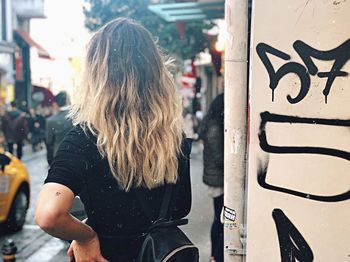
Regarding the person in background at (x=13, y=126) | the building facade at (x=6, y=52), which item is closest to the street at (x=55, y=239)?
the person in background at (x=13, y=126)

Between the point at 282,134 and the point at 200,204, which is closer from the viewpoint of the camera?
the point at 282,134

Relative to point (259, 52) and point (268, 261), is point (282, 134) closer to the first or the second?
point (259, 52)

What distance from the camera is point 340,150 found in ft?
6.54

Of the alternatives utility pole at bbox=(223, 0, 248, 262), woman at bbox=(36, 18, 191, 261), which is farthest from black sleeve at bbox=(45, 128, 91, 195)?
utility pole at bbox=(223, 0, 248, 262)

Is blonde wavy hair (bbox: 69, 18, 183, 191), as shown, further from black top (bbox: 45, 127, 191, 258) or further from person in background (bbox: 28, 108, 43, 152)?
person in background (bbox: 28, 108, 43, 152)

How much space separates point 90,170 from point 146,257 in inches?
16.5

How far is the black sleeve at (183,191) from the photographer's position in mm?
2195

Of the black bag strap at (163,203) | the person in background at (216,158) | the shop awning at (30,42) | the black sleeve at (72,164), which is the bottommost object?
the person in background at (216,158)

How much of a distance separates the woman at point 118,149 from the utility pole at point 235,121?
238mm

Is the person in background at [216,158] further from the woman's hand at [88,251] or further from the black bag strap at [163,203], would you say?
the woman's hand at [88,251]

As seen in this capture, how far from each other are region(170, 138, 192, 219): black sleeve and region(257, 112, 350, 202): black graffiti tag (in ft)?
1.12

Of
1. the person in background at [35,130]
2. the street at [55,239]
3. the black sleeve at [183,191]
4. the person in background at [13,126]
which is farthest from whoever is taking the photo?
the person in background at [35,130]

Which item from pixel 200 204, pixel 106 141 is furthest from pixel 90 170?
pixel 200 204

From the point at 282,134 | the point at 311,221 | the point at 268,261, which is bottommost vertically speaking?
the point at 268,261
